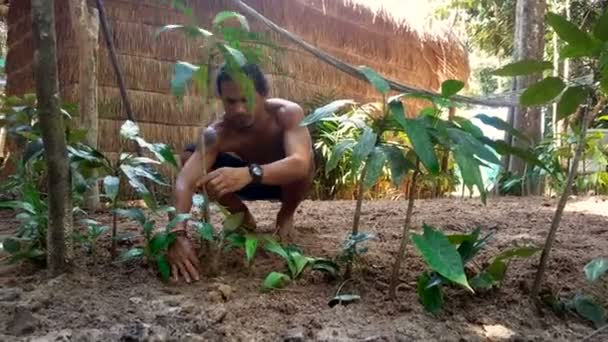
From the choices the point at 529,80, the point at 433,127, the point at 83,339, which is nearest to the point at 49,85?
the point at 83,339

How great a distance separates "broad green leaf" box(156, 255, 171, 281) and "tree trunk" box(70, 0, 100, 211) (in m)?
1.37

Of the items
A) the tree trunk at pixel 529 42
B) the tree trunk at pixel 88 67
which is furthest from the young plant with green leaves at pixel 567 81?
the tree trunk at pixel 529 42

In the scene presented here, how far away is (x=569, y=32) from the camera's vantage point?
1170 mm

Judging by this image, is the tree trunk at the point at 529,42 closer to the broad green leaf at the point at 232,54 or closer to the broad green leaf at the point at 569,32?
the broad green leaf at the point at 569,32

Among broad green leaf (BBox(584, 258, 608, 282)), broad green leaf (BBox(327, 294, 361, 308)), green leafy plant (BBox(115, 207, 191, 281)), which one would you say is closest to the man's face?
green leafy plant (BBox(115, 207, 191, 281))

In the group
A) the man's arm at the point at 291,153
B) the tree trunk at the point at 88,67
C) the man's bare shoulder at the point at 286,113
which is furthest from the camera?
the tree trunk at the point at 88,67

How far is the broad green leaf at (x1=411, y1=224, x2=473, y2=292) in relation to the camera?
1.07 metres

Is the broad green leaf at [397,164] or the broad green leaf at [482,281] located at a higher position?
the broad green leaf at [397,164]

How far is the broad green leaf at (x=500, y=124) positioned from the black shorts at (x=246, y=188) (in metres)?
0.84

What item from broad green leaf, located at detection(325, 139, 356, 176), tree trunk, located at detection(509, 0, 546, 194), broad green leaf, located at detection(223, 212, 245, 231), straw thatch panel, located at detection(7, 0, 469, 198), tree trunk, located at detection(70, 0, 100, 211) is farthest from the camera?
tree trunk, located at detection(509, 0, 546, 194)

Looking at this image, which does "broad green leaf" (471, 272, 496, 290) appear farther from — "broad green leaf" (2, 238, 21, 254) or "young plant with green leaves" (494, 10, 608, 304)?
"broad green leaf" (2, 238, 21, 254)

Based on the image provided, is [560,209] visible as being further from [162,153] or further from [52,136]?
[52,136]

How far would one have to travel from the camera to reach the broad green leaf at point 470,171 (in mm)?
1123

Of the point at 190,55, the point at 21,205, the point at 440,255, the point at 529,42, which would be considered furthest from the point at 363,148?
the point at 529,42
